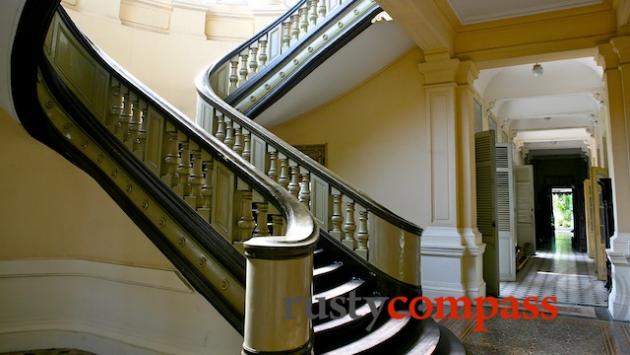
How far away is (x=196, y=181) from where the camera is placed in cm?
283

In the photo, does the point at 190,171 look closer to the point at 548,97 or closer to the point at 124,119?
the point at 124,119

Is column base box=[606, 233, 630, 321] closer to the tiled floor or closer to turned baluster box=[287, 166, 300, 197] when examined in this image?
the tiled floor

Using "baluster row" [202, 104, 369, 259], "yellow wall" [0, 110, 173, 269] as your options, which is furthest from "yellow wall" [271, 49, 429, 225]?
"yellow wall" [0, 110, 173, 269]

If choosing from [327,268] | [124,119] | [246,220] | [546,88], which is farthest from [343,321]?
[546,88]

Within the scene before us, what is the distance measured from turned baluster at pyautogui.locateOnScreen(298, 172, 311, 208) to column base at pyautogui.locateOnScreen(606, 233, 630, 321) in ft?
10.4

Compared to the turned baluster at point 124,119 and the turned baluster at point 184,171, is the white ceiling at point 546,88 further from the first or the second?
the turned baluster at point 124,119

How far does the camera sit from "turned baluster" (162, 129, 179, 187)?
2.94 meters

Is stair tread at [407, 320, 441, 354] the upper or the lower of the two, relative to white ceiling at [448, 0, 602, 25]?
lower

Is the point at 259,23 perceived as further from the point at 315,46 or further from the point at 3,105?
the point at 3,105

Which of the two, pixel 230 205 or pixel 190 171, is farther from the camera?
pixel 190 171

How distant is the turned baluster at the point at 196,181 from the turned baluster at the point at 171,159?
172 millimetres

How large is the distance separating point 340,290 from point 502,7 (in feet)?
12.1

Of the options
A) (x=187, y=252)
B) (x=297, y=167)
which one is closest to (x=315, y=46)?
(x=297, y=167)

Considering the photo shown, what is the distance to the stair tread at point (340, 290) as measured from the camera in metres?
2.92
